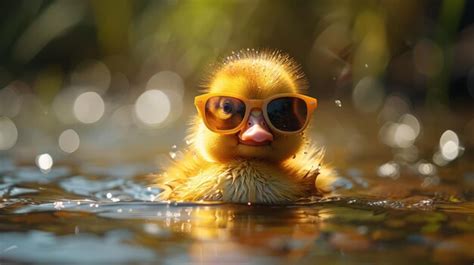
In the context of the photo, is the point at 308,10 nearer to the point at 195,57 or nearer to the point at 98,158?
the point at 195,57

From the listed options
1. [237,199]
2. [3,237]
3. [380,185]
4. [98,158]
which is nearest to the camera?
[3,237]

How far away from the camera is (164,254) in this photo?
285 centimetres

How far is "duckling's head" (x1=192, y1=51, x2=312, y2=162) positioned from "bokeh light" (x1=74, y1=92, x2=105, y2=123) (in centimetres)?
498

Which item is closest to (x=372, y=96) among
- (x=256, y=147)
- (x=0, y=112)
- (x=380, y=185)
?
(x=0, y=112)

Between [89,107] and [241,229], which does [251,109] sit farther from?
[89,107]

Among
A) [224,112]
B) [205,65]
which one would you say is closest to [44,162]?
[224,112]

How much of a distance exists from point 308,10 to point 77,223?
241 inches

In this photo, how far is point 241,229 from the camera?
3.29m

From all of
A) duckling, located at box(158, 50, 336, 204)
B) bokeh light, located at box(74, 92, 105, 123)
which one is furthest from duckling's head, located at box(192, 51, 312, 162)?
bokeh light, located at box(74, 92, 105, 123)

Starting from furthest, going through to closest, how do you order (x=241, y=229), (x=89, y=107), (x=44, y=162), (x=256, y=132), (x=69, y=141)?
(x=89, y=107) < (x=69, y=141) < (x=44, y=162) < (x=256, y=132) < (x=241, y=229)

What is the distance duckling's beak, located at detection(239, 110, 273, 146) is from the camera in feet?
13.4

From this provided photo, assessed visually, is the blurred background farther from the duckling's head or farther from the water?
the water

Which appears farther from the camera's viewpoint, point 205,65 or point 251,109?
point 205,65

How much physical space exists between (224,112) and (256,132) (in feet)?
0.75
